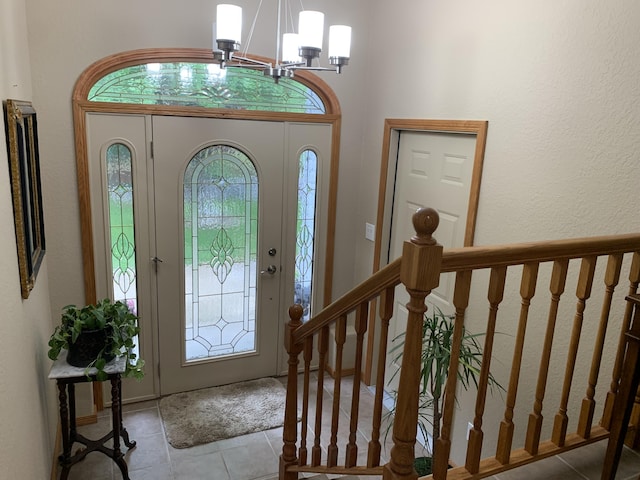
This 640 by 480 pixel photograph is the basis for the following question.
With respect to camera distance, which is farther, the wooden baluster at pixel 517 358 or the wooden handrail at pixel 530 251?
the wooden baluster at pixel 517 358

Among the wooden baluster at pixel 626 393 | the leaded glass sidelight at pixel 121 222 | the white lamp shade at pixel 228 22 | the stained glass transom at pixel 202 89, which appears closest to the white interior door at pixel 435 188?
the stained glass transom at pixel 202 89

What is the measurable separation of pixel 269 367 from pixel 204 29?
254 centimetres

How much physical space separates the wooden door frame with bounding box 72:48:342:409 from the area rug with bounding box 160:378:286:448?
1.87 feet

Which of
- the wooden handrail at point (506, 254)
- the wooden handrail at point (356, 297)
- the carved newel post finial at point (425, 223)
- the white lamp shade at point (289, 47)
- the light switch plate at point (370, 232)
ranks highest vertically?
the white lamp shade at point (289, 47)

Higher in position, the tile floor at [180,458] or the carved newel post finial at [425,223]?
the carved newel post finial at [425,223]

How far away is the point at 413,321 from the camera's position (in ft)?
4.40

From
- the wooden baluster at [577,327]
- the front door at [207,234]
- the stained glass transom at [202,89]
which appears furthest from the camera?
the front door at [207,234]

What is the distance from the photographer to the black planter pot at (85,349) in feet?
8.44

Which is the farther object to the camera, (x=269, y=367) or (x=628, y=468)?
(x=269, y=367)

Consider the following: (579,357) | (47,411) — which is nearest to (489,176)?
(579,357)

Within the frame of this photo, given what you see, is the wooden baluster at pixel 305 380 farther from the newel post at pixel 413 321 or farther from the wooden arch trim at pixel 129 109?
the wooden arch trim at pixel 129 109

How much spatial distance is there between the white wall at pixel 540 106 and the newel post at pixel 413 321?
1137mm

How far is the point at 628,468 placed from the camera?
6.08 ft

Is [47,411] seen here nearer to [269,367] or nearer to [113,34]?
[269,367]
